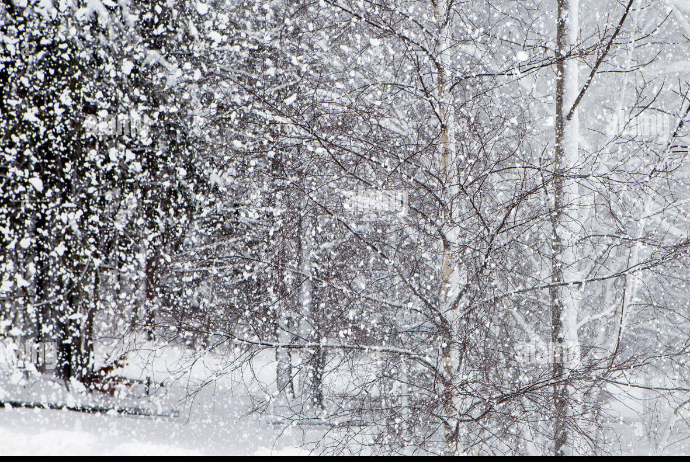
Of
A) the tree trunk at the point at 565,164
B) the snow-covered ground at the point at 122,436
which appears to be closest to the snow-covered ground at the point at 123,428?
the snow-covered ground at the point at 122,436

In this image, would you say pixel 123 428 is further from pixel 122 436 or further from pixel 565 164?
pixel 565 164

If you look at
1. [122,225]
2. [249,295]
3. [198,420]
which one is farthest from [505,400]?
[122,225]

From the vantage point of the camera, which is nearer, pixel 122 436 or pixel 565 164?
pixel 565 164

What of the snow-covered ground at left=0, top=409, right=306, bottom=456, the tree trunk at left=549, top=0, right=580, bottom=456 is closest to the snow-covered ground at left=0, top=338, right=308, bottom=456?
the snow-covered ground at left=0, top=409, right=306, bottom=456

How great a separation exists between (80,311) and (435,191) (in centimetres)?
659

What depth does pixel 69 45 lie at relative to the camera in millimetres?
7672

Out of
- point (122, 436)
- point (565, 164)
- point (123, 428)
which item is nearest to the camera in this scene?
point (565, 164)

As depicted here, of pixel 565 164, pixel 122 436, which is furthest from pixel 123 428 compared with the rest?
pixel 565 164

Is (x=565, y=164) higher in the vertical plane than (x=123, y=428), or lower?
higher

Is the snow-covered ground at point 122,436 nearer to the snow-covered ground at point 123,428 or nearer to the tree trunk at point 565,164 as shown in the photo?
the snow-covered ground at point 123,428

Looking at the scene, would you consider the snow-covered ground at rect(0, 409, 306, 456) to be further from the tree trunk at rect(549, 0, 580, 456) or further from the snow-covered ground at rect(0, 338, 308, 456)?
the tree trunk at rect(549, 0, 580, 456)

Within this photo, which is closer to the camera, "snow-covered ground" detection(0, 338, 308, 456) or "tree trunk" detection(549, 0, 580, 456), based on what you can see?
"tree trunk" detection(549, 0, 580, 456)

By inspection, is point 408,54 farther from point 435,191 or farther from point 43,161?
point 43,161

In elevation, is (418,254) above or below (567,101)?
below
